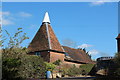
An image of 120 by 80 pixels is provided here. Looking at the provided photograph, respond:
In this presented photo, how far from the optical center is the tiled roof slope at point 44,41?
41.7 m

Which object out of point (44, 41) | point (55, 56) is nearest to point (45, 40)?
point (44, 41)

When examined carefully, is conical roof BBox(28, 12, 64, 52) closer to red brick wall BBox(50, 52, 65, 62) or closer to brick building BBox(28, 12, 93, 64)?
brick building BBox(28, 12, 93, 64)

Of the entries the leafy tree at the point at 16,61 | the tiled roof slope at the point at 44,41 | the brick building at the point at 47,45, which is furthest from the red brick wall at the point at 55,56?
the leafy tree at the point at 16,61

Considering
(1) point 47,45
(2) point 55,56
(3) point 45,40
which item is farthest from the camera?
(3) point 45,40

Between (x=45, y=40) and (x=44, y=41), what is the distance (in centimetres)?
25

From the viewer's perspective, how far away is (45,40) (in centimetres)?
4206

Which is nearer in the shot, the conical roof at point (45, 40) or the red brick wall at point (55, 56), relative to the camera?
the red brick wall at point (55, 56)

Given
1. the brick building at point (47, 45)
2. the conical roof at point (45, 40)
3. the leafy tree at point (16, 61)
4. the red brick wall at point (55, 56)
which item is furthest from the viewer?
the conical roof at point (45, 40)

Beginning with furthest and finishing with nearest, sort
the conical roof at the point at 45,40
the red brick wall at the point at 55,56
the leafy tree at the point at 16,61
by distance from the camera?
the conical roof at the point at 45,40, the red brick wall at the point at 55,56, the leafy tree at the point at 16,61

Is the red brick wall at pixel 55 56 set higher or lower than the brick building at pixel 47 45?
lower

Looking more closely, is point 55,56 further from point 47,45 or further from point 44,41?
point 44,41

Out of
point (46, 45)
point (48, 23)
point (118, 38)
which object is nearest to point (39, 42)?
point (46, 45)

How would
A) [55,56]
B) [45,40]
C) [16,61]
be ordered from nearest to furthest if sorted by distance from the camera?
1. [16,61]
2. [55,56]
3. [45,40]

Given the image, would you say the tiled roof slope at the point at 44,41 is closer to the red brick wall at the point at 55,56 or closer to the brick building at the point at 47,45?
the brick building at the point at 47,45
